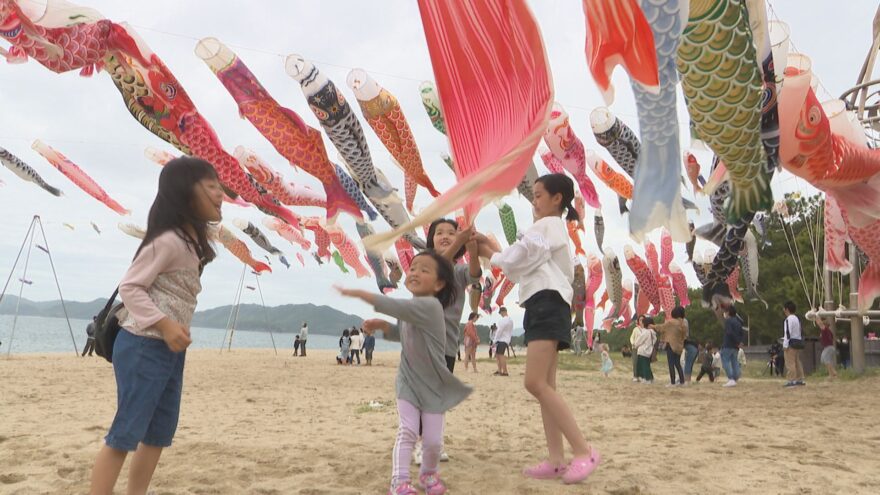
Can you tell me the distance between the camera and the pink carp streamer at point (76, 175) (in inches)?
478

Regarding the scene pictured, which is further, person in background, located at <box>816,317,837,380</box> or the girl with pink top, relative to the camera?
person in background, located at <box>816,317,837,380</box>

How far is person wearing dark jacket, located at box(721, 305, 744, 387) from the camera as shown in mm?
8617

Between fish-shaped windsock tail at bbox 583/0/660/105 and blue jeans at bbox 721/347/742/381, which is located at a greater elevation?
fish-shaped windsock tail at bbox 583/0/660/105

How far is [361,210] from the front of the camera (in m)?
10.7

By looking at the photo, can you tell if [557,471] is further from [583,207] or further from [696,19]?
[583,207]

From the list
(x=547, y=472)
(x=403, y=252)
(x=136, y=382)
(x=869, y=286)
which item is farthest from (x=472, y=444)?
(x=403, y=252)

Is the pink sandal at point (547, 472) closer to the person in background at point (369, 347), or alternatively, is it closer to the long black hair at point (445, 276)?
the long black hair at point (445, 276)

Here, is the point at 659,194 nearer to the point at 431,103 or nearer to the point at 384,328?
the point at 384,328

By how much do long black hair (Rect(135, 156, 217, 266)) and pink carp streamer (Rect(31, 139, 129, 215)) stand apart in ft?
41.1

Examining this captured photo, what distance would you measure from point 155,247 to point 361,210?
29.1ft

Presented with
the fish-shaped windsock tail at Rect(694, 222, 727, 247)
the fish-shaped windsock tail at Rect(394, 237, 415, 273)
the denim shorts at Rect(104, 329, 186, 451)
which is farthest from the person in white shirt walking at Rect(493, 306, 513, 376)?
the denim shorts at Rect(104, 329, 186, 451)

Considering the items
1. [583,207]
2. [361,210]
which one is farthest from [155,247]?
[583,207]

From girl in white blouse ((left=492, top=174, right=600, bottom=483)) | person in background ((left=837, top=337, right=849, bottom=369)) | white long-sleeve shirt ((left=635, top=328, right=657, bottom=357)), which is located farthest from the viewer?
person in background ((left=837, top=337, right=849, bottom=369))

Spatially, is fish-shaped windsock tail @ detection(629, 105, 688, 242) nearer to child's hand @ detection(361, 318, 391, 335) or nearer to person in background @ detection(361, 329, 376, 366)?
child's hand @ detection(361, 318, 391, 335)
